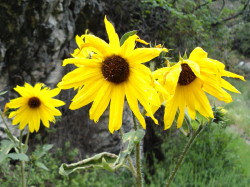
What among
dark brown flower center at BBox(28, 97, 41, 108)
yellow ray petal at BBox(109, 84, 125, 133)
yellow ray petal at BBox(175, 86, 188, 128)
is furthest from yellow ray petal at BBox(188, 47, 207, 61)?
dark brown flower center at BBox(28, 97, 41, 108)

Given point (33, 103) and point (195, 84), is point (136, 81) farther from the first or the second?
point (33, 103)

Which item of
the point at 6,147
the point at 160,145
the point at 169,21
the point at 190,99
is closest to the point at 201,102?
the point at 190,99

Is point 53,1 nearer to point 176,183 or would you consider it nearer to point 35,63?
point 35,63

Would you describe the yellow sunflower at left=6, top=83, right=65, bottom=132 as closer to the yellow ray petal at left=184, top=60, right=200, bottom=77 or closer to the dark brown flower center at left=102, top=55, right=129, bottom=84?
the dark brown flower center at left=102, top=55, right=129, bottom=84

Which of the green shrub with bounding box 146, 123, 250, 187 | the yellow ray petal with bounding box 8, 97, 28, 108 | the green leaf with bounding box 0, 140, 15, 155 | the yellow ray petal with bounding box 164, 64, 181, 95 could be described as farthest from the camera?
the green shrub with bounding box 146, 123, 250, 187

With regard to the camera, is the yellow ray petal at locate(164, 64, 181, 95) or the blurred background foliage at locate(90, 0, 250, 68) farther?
the blurred background foliage at locate(90, 0, 250, 68)

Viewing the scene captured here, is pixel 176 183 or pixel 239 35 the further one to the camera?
pixel 239 35

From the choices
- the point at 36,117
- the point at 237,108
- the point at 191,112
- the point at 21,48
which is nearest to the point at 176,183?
the point at 36,117
